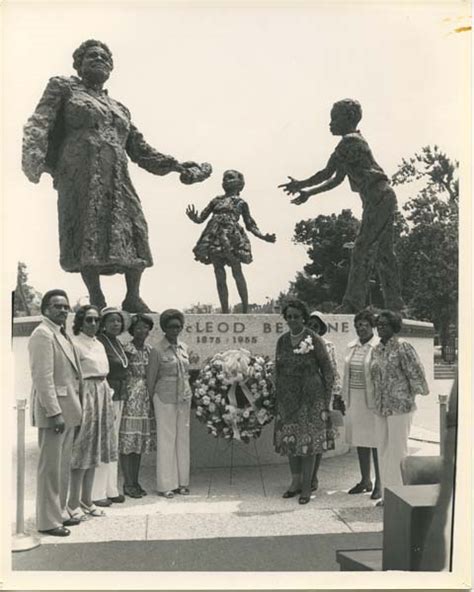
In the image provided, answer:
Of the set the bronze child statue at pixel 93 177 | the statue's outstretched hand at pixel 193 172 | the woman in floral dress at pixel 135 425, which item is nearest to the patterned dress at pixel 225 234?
the statue's outstretched hand at pixel 193 172

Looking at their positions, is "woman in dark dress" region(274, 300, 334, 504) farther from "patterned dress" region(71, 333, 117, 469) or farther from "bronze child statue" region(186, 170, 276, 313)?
"bronze child statue" region(186, 170, 276, 313)

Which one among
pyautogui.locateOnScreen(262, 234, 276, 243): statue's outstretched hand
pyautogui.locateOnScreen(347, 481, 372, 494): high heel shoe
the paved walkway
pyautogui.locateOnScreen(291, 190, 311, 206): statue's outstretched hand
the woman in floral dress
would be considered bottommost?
the paved walkway

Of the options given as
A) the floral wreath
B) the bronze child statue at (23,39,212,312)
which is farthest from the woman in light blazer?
the bronze child statue at (23,39,212,312)

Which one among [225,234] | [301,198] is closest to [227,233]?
[225,234]

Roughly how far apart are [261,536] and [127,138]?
4.20 metres

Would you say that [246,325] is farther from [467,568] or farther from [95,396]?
[467,568]

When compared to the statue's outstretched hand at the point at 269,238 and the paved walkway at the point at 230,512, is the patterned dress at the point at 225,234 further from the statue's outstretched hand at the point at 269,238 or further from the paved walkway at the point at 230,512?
the paved walkway at the point at 230,512

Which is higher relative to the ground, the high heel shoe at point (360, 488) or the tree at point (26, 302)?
the tree at point (26, 302)

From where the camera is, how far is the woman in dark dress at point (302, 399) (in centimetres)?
579

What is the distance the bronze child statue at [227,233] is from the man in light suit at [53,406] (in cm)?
266

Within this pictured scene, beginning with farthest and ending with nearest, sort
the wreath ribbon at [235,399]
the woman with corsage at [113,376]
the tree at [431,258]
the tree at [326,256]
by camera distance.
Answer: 1. the tree at [326,256]
2. the tree at [431,258]
3. the wreath ribbon at [235,399]
4. the woman with corsage at [113,376]

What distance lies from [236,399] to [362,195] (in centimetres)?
257

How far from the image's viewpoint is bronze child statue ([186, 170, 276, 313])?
7.58 metres

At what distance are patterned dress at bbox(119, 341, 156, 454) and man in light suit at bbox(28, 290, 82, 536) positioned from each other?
0.76m
